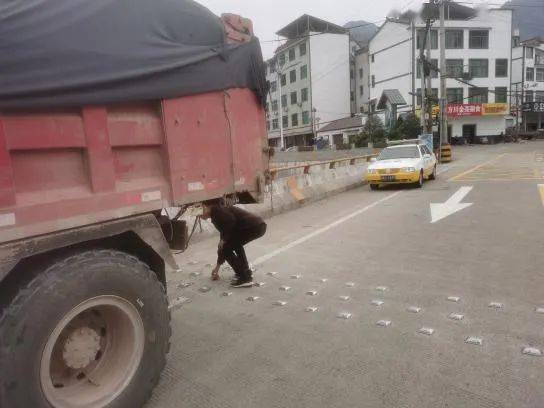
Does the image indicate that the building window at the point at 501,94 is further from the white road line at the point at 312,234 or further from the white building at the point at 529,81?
the white road line at the point at 312,234

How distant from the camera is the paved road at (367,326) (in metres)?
3.13

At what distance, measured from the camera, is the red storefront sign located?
55312mm

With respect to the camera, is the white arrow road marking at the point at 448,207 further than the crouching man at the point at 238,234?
Yes

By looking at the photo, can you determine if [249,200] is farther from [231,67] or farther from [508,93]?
[508,93]

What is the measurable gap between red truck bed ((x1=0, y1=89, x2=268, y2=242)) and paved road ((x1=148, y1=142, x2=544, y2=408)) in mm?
1336

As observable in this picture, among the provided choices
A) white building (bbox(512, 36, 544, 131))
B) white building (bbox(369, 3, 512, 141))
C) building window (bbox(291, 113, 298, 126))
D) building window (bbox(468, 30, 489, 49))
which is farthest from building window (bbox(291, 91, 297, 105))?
white building (bbox(512, 36, 544, 131))

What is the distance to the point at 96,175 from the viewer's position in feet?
8.92

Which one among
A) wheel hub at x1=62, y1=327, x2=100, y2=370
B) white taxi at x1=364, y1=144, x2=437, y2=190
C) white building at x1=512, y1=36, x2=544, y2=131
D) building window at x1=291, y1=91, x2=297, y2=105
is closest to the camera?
wheel hub at x1=62, y1=327, x2=100, y2=370

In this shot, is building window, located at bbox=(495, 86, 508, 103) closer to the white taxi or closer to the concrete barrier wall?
the white taxi

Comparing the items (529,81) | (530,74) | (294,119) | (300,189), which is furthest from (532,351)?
(530,74)

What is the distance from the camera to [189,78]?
3.28m

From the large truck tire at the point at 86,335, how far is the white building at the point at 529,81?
69.8 m

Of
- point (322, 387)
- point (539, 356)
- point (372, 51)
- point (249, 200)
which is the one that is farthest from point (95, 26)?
point (372, 51)

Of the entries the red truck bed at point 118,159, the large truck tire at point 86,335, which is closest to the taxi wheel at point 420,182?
the red truck bed at point 118,159
